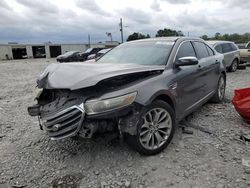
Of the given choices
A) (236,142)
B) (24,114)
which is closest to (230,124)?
(236,142)

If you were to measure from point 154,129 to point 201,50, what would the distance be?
2471 mm

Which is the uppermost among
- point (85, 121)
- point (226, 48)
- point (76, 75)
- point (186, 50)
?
point (186, 50)

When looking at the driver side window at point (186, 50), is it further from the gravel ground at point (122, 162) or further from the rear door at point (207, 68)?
A: the gravel ground at point (122, 162)

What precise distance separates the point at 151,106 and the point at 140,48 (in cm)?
149

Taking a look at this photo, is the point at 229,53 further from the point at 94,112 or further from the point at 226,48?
the point at 94,112

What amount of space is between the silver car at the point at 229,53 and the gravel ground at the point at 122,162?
24.6 feet

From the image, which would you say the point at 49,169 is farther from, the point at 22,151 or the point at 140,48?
the point at 140,48

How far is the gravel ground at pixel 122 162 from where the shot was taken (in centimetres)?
276

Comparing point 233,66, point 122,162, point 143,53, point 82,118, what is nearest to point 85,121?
point 82,118

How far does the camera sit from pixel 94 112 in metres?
2.71

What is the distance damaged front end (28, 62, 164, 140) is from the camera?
272 centimetres

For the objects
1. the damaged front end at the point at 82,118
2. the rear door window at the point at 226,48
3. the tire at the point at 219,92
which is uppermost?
the rear door window at the point at 226,48

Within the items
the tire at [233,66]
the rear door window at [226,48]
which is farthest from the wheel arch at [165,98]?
the tire at [233,66]

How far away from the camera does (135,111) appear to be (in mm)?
2879
